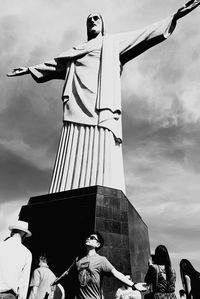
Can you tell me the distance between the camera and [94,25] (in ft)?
36.6

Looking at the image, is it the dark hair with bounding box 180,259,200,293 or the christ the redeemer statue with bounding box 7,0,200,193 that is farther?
the christ the redeemer statue with bounding box 7,0,200,193

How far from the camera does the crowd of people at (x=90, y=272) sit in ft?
12.0

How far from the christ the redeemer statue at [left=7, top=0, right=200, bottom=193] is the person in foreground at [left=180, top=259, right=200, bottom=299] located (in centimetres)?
349

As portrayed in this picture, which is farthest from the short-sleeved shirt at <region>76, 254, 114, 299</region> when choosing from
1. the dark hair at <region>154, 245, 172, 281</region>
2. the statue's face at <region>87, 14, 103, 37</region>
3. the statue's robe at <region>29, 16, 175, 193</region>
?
the statue's face at <region>87, 14, 103, 37</region>

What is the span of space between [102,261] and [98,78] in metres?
6.76

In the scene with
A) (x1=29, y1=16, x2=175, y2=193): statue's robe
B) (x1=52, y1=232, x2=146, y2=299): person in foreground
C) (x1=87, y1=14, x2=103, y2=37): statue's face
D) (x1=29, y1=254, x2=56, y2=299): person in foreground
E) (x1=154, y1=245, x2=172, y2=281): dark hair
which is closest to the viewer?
(x1=52, y1=232, x2=146, y2=299): person in foreground

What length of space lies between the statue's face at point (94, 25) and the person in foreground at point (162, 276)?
8.39 metres

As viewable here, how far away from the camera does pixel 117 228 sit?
721cm

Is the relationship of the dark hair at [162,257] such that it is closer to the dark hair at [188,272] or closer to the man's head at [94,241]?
Result: the dark hair at [188,272]

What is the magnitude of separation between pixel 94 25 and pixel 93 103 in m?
3.31

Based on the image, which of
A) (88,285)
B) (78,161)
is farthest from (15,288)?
(78,161)

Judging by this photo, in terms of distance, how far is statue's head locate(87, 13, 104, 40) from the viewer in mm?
11086

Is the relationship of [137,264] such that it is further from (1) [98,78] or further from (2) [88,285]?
(1) [98,78]

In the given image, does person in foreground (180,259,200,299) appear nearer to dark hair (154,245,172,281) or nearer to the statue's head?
dark hair (154,245,172,281)
